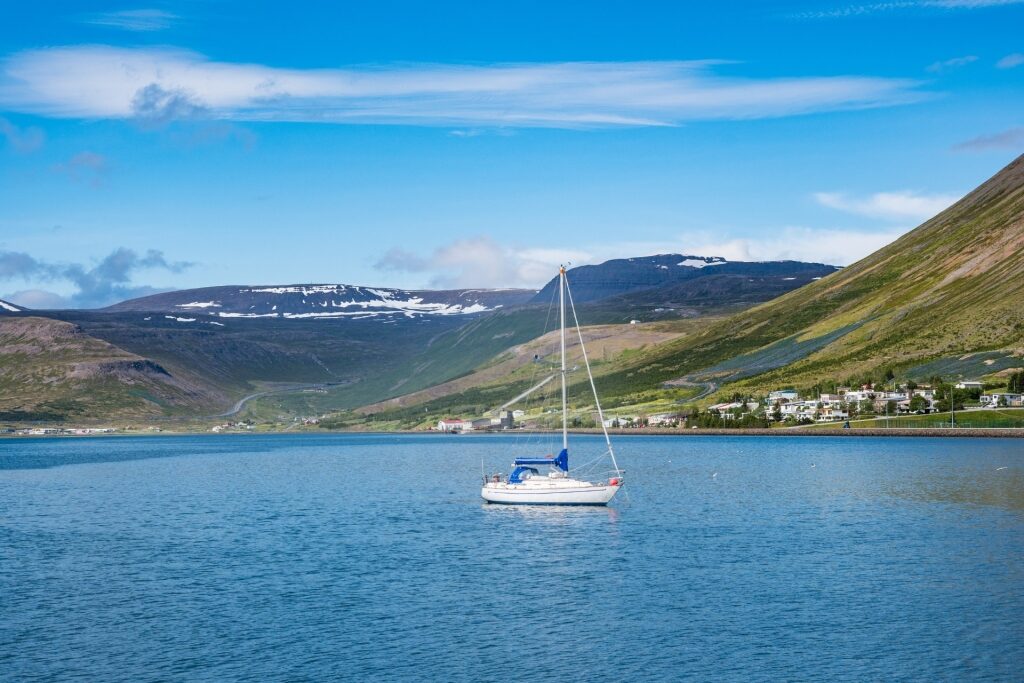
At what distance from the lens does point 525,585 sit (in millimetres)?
57812

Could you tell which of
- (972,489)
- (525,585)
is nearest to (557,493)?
(525,585)

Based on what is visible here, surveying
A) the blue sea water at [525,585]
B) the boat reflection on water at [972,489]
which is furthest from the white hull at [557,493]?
the boat reflection on water at [972,489]

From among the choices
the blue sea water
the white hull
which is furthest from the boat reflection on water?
the white hull

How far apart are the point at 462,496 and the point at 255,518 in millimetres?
22128

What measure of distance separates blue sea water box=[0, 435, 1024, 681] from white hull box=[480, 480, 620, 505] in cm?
110

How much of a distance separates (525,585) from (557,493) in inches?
1314

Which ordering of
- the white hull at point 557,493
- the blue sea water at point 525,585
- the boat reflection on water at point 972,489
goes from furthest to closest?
the boat reflection on water at point 972,489 → the white hull at point 557,493 → the blue sea water at point 525,585

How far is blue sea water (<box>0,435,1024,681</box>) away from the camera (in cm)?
4278

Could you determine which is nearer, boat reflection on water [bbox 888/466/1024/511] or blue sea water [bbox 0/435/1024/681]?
blue sea water [bbox 0/435/1024/681]

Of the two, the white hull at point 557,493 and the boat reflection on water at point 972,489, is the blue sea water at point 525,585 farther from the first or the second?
the white hull at point 557,493

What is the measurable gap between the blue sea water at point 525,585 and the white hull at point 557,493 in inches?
43.5

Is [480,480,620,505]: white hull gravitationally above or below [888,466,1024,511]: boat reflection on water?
above

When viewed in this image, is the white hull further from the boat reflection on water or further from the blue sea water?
the boat reflection on water

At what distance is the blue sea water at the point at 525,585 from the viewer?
4278cm
